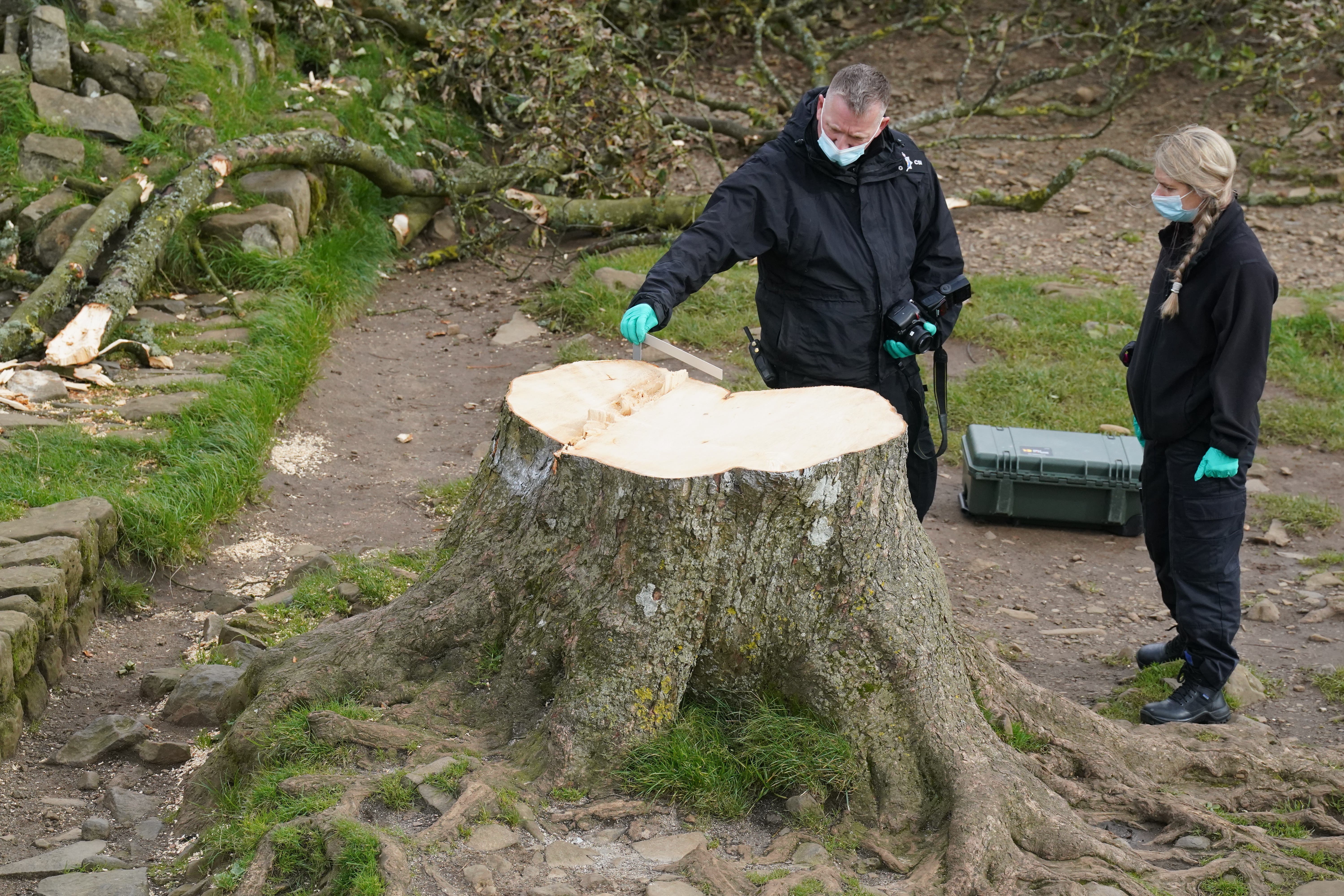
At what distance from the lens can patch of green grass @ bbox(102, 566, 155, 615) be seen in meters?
4.43

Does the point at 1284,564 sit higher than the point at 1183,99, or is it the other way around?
the point at 1183,99

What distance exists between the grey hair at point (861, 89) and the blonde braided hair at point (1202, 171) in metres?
0.80

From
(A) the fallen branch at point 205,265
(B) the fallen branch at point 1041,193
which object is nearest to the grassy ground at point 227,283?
(A) the fallen branch at point 205,265

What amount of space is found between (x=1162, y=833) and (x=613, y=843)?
1.37 meters

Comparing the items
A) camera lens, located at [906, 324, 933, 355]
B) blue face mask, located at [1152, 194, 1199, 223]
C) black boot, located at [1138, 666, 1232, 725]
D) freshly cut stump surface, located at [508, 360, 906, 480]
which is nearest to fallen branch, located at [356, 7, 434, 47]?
camera lens, located at [906, 324, 933, 355]

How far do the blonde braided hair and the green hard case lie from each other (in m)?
1.96

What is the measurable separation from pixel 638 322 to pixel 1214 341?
171 cm

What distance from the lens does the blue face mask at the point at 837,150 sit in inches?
141

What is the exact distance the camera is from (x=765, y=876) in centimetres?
256

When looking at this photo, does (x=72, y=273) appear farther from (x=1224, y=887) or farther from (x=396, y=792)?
(x=1224, y=887)

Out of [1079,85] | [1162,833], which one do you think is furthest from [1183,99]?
[1162,833]

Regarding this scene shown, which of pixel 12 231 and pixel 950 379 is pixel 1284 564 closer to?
pixel 950 379

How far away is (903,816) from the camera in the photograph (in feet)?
9.23

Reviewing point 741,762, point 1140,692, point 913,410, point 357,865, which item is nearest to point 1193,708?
point 1140,692
